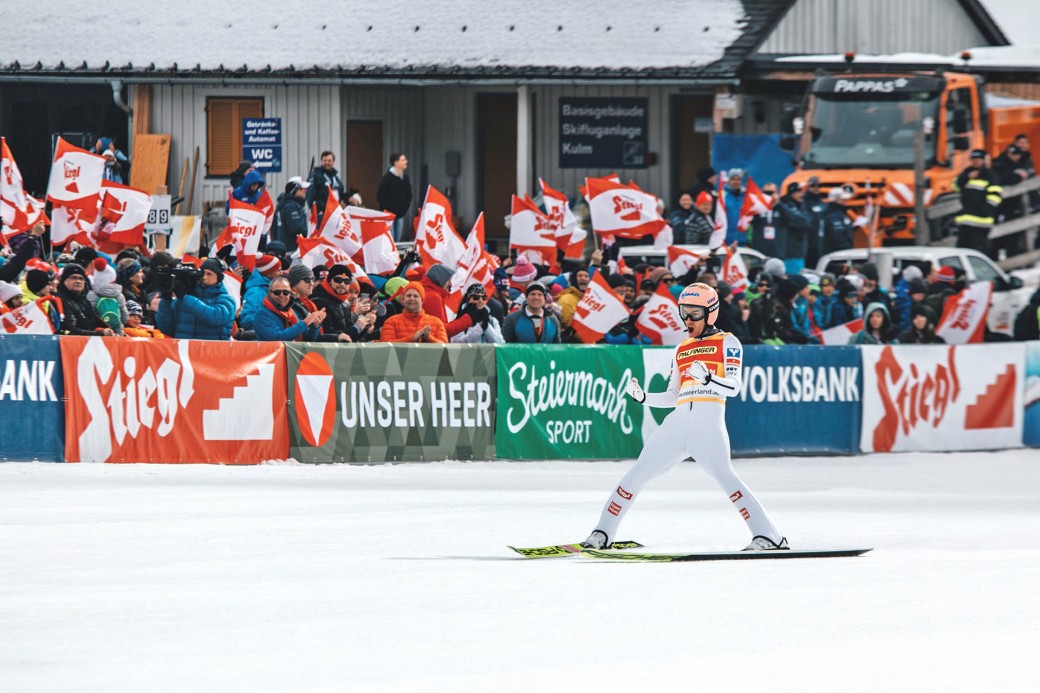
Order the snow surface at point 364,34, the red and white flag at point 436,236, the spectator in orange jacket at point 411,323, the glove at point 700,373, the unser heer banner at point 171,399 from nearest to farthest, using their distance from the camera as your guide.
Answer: the glove at point 700,373 < the unser heer banner at point 171,399 < the spectator in orange jacket at point 411,323 < the red and white flag at point 436,236 < the snow surface at point 364,34

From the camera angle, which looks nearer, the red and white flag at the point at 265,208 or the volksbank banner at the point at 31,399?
the volksbank banner at the point at 31,399

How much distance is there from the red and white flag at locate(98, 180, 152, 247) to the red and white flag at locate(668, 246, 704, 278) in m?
6.18

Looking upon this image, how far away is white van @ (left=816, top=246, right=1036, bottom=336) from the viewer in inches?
924

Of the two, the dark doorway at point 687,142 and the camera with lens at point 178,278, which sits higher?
the dark doorway at point 687,142

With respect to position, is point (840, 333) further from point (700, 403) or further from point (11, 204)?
point (700, 403)

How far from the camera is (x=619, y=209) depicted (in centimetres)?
2166

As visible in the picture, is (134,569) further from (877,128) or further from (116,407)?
(877,128)

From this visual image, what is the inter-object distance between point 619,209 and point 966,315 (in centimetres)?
434

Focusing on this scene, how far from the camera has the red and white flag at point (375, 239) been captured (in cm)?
1947

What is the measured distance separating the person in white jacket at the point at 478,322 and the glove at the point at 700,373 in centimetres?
726

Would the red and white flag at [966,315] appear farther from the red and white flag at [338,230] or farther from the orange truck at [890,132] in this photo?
the red and white flag at [338,230]

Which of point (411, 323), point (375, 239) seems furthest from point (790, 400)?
point (375, 239)

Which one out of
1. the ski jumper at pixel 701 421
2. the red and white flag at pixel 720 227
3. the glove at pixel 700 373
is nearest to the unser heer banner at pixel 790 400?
the red and white flag at pixel 720 227

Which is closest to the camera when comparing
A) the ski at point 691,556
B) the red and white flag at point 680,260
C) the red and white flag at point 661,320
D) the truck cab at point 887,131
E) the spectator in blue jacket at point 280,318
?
the ski at point 691,556
